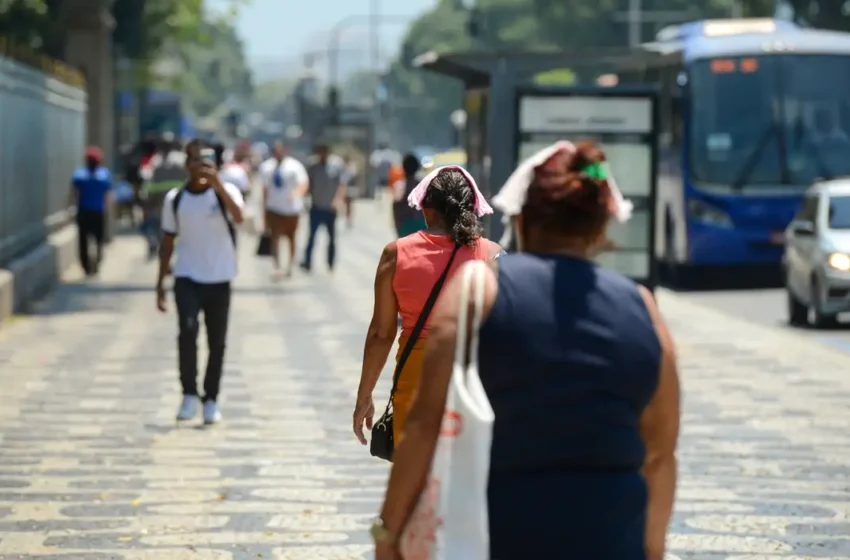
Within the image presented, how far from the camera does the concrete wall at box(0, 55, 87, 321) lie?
2070cm

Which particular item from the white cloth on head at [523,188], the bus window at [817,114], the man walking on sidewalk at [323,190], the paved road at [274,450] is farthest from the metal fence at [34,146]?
the white cloth on head at [523,188]

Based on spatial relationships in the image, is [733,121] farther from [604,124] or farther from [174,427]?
[174,427]

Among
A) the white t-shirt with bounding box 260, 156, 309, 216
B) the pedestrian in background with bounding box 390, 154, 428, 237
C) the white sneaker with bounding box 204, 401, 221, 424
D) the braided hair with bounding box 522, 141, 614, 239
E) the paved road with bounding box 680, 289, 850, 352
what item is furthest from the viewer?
the white t-shirt with bounding box 260, 156, 309, 216

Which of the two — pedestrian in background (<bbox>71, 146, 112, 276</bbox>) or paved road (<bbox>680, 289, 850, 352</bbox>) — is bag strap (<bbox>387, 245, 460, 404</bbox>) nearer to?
paved road (<bbox>680, 289, 850, 352</bbox>)

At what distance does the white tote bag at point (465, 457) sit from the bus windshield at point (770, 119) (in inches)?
919

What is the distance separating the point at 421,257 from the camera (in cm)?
684

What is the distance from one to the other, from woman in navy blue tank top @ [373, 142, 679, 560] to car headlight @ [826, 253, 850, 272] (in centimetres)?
1575

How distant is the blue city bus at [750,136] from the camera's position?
26812 millimetres

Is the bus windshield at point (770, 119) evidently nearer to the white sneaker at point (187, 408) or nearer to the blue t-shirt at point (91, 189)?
the blue t-shirt at point (91, 189)

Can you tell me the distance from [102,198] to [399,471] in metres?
22.2

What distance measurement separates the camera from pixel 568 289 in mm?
4102

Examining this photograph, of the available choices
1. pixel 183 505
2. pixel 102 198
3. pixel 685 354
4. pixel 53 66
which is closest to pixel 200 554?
pixel 183 505

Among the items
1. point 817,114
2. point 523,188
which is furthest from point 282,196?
point 523,188

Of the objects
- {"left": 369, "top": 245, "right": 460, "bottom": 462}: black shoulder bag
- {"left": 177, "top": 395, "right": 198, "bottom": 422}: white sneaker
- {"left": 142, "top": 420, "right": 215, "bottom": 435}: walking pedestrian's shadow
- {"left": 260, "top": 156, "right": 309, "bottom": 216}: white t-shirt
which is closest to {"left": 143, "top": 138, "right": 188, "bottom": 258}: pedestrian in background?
{"left": 260, "top": 156, "right": 309, "bottom": 216}: white t-shirt
